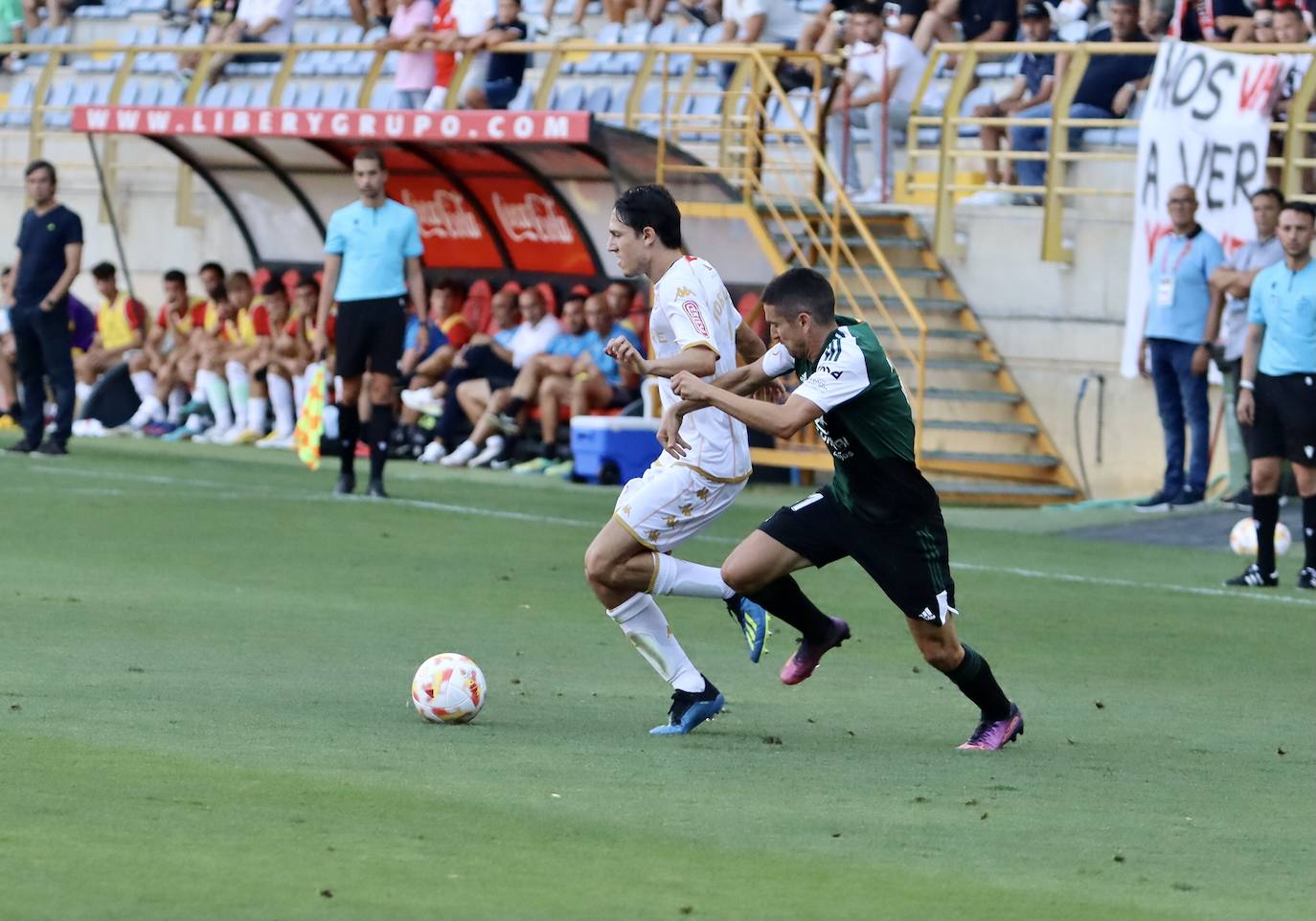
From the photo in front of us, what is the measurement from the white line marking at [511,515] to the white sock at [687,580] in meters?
5.33

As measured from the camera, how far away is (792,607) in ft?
26.6

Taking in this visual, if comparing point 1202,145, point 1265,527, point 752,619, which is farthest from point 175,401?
point 752,619

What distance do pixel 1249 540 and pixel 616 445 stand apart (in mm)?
5880

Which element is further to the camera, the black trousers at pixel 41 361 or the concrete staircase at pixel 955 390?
the concrete staircase at pixel 955 390

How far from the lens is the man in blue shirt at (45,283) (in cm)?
1788

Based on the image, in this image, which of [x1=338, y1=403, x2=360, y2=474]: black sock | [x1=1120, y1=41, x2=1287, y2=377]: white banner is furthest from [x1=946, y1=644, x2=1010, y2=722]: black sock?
[x1=1120, y1=41, x2=1287, y2=377]: white banner

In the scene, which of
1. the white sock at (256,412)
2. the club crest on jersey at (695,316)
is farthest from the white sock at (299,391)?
the club crest on jersey at (695,316)

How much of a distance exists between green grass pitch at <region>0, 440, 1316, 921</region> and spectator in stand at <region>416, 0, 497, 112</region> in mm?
9311

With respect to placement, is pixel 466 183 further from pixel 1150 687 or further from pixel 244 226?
pixel 1150 687

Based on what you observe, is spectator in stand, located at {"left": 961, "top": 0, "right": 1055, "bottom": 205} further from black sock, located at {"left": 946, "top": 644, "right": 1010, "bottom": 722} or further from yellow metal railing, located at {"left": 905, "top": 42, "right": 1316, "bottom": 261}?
black sock, located at {"left": 946, "top": 644, "right": 1010, "bottom": 722}

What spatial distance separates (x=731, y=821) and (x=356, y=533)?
8150mm

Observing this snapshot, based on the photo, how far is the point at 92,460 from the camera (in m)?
19.0

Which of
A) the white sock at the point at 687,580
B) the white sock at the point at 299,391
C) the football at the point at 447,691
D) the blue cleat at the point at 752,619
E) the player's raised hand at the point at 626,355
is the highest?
the player's raised hand at the point at 626,355

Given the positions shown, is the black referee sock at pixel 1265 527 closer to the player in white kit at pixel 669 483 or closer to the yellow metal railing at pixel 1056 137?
the yellow metal railing at pixel 1056 137
